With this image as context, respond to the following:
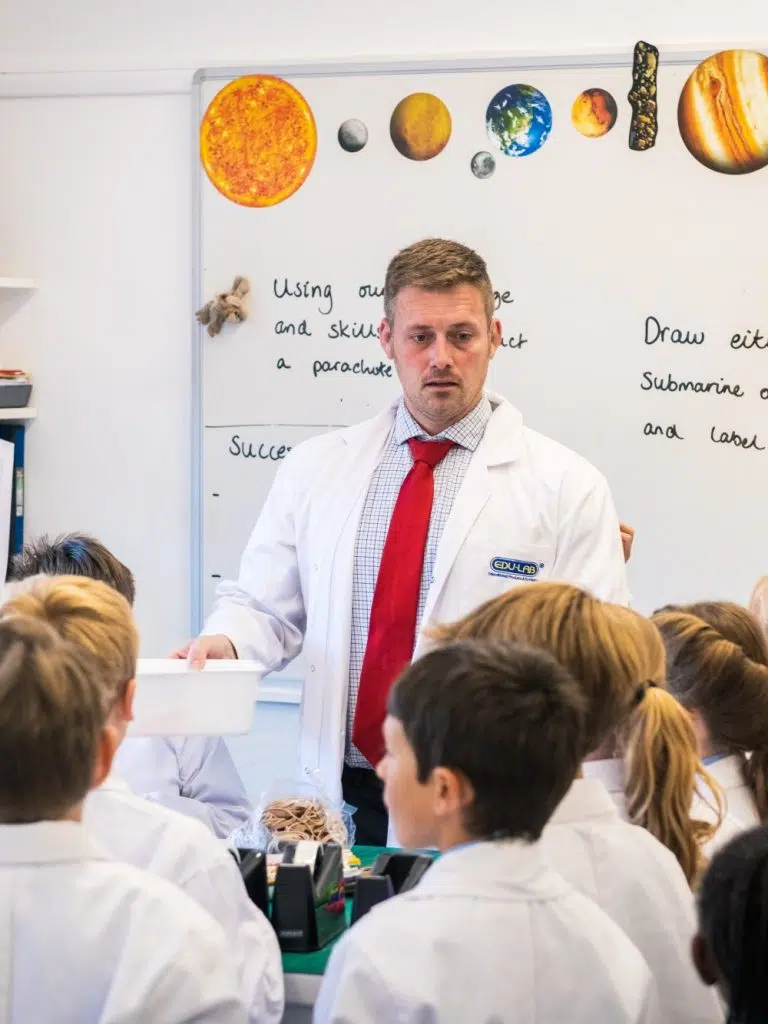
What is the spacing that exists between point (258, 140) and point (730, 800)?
2.14 m

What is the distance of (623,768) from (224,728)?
0.58 metres

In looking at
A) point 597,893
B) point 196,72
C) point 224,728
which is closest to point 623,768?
point 597,893

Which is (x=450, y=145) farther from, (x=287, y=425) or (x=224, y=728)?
(x=224, y=728)

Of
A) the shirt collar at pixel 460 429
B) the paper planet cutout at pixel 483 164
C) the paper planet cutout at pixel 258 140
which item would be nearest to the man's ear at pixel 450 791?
the shirt collar at pixel 460 429

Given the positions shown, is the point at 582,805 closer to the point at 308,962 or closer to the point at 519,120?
the point at 308,962

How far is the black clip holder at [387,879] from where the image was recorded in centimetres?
152

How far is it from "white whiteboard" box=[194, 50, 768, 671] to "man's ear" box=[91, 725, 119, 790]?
2019mm

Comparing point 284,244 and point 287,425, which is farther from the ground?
point 284,244

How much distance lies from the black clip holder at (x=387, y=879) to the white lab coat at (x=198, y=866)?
130 millimetres

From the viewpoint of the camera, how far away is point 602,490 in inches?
88.0

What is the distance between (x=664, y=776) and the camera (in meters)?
1.56

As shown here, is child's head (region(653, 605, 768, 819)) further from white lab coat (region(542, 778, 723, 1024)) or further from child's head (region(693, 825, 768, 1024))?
→ child's head (region(693, 825, 768, 1024))

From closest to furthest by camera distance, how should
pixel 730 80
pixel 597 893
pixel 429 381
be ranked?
pixel 597 893
pixel 429 381
pixel 730 80

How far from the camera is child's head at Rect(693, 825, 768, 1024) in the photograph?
98cm
